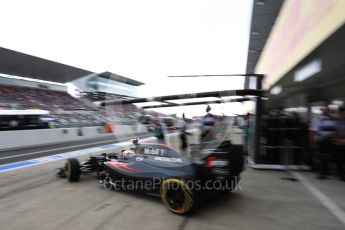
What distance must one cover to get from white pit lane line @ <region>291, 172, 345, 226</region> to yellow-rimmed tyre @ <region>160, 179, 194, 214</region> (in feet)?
7.42

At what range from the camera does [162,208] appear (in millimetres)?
4742

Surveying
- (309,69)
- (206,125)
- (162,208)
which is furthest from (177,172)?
(309,69)

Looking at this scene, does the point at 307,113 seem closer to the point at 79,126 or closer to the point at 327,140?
the point at 327,140

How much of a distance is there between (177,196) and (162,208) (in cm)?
44

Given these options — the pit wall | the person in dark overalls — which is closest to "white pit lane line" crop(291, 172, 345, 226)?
the person in dark overalls

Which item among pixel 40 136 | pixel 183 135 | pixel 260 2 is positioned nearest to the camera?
pixel 183 135

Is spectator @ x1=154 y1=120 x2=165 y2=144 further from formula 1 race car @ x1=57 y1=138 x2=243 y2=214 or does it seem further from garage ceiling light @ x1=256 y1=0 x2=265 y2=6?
garage ceiling light @ x1=256 y1=0 x2=265 y2=6

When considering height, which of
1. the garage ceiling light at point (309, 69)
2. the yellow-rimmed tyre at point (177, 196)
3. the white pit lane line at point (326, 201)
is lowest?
the white pit lane line at point (326, 201)

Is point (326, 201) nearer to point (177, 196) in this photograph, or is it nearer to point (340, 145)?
point (340, 145)

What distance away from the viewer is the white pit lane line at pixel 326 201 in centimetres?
433

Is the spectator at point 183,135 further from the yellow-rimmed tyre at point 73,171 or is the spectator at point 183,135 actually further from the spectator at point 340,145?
the spectator at point 340,145

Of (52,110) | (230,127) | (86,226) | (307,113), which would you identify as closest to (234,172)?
(230,127)

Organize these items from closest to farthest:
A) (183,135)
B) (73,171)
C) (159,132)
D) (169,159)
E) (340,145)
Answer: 1. (183,135)
2. (169,159)
3. (159,132)
4. (340,145)
5. (73,171)


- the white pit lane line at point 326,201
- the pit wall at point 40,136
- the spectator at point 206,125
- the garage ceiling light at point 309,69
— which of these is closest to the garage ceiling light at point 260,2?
the garage ceiling light at point 309,69
